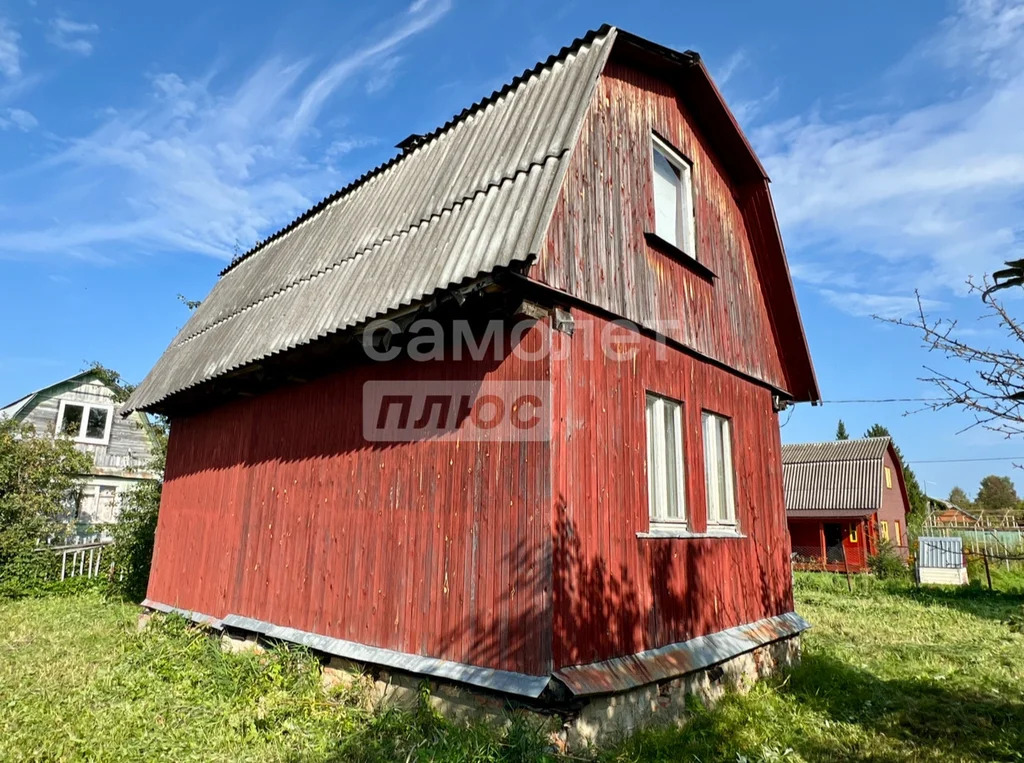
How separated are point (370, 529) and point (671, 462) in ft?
10.1

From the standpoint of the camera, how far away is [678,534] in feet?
20.4

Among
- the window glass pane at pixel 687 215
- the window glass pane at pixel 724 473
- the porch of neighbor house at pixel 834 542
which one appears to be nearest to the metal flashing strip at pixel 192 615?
the window glass pane at pixel 724 473

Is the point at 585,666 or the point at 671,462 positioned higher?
the point at 671,462

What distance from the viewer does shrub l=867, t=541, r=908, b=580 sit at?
21.8 metres

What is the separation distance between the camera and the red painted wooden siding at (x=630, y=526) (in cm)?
500

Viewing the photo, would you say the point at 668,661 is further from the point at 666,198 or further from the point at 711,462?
the point at 666,198

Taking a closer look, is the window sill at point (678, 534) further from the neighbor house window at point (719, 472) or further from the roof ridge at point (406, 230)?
the roof ridge at point (406, 230)

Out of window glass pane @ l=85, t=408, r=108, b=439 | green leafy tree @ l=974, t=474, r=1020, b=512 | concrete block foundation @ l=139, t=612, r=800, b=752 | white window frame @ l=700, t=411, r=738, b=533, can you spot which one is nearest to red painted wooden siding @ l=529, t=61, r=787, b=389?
white window frame @ l=700, t=411, r=738, b=533

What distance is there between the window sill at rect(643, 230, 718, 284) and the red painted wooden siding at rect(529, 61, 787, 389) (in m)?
0.07

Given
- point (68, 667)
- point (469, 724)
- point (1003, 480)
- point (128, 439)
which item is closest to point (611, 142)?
point (469, 724)

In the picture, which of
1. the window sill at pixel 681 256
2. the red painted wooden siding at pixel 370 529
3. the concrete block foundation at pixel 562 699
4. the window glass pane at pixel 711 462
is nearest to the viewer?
the concrete block foundation at pixel 562 699

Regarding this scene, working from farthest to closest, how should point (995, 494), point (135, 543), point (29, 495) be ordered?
point (995, 494) < point (29, 495) < point (135, 543)

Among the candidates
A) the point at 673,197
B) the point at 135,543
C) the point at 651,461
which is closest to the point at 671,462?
the point at 651,461

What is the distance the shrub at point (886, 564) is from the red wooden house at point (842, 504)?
1.21 metres
